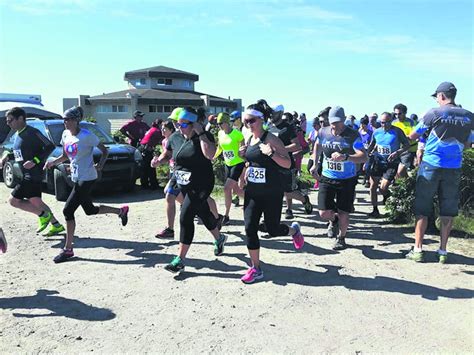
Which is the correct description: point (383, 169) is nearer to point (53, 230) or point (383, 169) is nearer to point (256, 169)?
point (256, 169)

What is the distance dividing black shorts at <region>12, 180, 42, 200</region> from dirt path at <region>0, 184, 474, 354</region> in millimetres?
716

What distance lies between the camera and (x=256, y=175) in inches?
189

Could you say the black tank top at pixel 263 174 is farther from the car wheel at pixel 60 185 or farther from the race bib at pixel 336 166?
the car wheel at pixel 60 185

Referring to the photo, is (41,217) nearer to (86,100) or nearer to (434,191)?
(434,191)

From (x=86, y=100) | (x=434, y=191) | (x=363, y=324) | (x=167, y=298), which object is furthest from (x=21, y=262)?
(x=86, y=100)

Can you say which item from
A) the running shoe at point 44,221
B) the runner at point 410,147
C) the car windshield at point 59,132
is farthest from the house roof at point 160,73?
the running shoe at point 44,221

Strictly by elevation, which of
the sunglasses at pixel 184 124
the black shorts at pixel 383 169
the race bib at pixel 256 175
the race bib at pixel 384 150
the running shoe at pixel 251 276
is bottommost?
the running shoe at pixel 251 276

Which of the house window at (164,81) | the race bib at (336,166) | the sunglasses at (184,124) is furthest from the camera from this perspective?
the house window at (164,81)

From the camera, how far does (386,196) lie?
319 inches

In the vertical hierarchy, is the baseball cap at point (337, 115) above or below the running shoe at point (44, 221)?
above

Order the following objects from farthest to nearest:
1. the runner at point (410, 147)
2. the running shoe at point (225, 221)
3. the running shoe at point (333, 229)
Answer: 1. the runner at point (410, 147)
2. the running shoe at point (225, 221)
3. the running shoe at point (333, 229)

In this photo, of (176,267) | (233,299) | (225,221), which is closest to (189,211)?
(176,267)

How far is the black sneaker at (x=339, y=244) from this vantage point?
6104 mm

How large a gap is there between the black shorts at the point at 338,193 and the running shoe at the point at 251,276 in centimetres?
168
